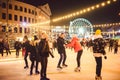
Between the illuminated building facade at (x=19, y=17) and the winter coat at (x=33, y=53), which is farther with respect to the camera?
the illuminated building facade at (x=19, y=17)

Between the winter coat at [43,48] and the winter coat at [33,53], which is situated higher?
the winter coat at [43,48]

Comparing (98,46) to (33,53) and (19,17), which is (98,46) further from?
(19,17)

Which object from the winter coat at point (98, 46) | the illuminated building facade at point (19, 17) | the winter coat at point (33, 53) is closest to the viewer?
the winter coat at point (98, 46)

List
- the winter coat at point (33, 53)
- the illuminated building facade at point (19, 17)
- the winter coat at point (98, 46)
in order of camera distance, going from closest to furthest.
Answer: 1. the winter coat at point (98, 46)
2. the winter coat at point (33, 53)
3. the illuminated building facade at point (19, 17)

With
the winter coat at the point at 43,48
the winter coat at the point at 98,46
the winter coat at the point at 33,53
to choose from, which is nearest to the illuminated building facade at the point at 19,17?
the winter coat at the point at 33,53

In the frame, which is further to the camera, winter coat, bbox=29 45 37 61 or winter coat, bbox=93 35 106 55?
winter coat, bbox=29 45 37 61

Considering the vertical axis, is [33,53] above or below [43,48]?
below

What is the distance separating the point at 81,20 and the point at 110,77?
53.8 meters

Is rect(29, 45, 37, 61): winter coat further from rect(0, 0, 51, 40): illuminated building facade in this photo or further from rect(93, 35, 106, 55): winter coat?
rect(0, 0, 51, 40): illuminated building facade

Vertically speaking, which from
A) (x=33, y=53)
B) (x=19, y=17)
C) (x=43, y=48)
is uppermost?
(x=19, y=17)

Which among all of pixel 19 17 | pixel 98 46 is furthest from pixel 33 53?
pixel 19 17

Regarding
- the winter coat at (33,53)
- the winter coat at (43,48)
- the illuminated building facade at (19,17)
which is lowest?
the winter coat at (33,53)

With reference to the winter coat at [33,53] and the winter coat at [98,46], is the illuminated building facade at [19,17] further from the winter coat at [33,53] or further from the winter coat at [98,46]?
the winter coat at [98,46]

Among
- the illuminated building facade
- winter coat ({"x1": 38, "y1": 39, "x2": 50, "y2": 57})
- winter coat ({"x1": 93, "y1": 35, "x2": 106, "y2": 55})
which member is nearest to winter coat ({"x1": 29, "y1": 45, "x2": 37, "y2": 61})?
winter coat ({"x1": 38, "y1": 39, "x2": 50, "y2": 57})
